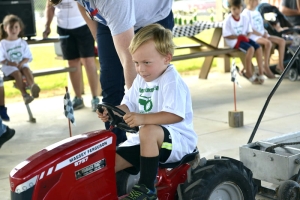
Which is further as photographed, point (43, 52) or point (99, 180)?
point (43, 52)

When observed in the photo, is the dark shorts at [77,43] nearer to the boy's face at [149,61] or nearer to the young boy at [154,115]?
the young boy at [154,115]

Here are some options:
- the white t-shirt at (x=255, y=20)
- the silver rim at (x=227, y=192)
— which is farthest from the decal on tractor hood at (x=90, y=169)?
the white t-shirt at (x=255, y=20)

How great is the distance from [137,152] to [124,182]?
237 millimetres

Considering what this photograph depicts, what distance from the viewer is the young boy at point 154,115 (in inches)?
109

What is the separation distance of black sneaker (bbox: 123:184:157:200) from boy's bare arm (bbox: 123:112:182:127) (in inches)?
12.7

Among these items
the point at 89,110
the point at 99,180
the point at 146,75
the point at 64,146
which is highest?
the point at 146,75

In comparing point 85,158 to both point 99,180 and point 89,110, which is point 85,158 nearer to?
point 99,180

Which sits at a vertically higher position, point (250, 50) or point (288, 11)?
point (288, 11)

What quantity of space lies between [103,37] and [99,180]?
1.16 metres

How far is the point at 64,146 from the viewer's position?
275 cm

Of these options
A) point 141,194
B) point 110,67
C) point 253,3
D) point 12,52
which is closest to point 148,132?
point 141,194

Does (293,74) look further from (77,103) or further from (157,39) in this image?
(157,39)

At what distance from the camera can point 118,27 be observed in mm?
3135

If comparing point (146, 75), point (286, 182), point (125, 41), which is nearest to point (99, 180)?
point (146, 75)
